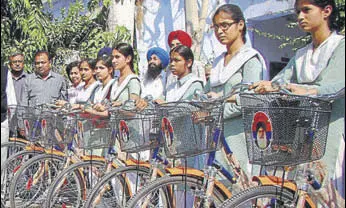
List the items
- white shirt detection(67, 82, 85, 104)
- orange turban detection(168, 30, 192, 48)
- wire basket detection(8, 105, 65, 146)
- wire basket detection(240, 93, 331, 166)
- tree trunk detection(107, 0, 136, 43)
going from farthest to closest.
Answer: tree trunk detection(107, 0, 136, 43)
white shirt detection(67, 82, 85, 104)
wire basket detection(8, 105, 65, 146)
orange turban detection(168, 30, 192, 48)
wire basket detection(240, 93, 331, 166)

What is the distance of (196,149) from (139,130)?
0.65 m

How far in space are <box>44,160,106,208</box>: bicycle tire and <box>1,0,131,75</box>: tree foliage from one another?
2108 mm

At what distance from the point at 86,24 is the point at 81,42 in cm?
24

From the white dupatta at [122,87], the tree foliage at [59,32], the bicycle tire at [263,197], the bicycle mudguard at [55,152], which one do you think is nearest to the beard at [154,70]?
the white dupatta at [122,87]

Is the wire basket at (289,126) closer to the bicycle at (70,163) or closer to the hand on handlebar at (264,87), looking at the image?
the hand on handlebar at (264,87)

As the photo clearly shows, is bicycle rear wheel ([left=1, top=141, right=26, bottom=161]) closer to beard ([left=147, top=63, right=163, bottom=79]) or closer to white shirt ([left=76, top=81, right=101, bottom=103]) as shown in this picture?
white shirt ([left=76, top=81, right=101, bottom=103])

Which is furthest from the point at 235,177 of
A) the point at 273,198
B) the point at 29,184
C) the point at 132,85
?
the point at 29,184

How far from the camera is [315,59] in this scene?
2695mm

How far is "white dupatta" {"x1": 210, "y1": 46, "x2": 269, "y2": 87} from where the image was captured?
123 inches

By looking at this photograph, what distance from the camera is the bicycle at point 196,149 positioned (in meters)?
2.91

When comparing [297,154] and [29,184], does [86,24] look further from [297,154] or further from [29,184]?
[297,154]

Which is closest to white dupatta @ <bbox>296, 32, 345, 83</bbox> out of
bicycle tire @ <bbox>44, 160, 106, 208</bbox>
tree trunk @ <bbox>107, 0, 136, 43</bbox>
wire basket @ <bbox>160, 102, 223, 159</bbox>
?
wire basket @ <bbox>160, 102, 223, 159</bbox>

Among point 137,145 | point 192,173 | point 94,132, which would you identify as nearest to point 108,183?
point 137,145

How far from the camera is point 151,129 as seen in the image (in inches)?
136
